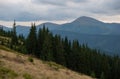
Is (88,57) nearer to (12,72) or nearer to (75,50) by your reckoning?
(75,50)

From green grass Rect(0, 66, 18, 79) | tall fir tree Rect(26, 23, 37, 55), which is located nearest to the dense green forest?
tall fir tree Rect(26, 23, 37, 55)

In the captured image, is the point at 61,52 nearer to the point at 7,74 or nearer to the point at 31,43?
the point at 31,43

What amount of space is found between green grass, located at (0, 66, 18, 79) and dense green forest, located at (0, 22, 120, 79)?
253 ft

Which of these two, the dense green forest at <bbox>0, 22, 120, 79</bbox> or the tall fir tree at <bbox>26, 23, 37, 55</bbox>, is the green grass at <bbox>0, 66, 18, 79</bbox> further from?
the tall fir tree at <bbox>26, 23, 37, 55</bbox>

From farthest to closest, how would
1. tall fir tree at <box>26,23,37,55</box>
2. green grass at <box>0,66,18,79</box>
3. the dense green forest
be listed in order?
tall fir tree at <box>26,23,37,55</box> → the dense green forest → green grass at <box>0,66,18,79</box>

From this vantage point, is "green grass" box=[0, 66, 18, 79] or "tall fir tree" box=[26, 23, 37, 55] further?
"tall fir tree" box=[26, 23, 37, 55]

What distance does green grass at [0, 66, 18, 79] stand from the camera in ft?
74.2

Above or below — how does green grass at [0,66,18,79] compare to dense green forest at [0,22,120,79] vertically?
above

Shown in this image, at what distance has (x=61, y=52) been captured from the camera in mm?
118500

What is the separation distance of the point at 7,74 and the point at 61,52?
313 feet

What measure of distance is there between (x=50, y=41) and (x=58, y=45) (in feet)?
15.7

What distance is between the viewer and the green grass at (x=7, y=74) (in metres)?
22.6

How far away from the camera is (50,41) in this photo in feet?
382

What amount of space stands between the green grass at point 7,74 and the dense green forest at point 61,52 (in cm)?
7696
